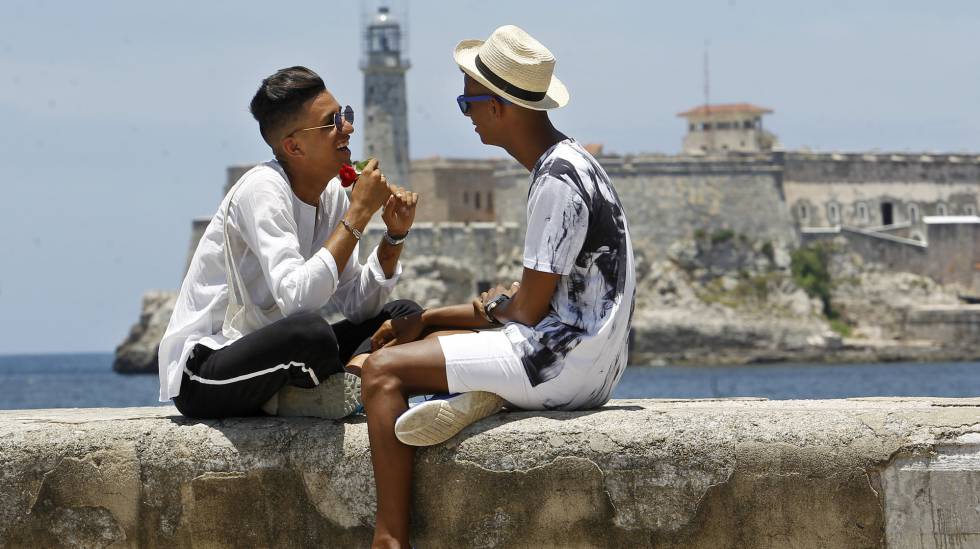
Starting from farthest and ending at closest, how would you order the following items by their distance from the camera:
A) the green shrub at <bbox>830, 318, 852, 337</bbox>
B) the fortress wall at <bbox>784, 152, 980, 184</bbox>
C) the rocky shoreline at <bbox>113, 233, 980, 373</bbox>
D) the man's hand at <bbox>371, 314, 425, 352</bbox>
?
the fortress wall at <bbox>784, 152, 980, 184</bbox>, the green shrub at <bbox>830, 318, 852, 337</bbox>, the rocky shoreline at <bbox>113, 233, 980, 373</bbox>, the man's hand at <bbox>371, 314, 425, 352</bbox>

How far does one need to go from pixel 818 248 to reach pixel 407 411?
48.1 meters

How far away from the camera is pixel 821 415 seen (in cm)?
338

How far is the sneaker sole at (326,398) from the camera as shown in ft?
12.0

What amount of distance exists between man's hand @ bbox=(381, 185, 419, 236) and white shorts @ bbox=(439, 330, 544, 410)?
51cm

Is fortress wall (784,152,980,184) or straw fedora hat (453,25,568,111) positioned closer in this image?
straw fedora hat (453,25,568,111)

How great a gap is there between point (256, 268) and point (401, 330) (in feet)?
1.28

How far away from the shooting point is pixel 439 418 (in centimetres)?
342

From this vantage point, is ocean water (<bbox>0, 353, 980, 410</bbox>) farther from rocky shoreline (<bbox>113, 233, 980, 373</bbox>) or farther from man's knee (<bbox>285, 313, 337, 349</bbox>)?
man's knee (<bbox>285, 313, 337, 349</bbox>)

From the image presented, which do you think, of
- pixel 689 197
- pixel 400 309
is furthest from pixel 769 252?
pixel 400 309

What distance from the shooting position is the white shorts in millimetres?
3471

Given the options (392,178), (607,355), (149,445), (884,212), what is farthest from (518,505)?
(884,212)

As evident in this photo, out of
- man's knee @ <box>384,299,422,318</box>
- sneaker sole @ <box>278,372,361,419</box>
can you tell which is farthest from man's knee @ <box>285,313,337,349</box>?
man's knee @ <box>384,299,422,318</box>

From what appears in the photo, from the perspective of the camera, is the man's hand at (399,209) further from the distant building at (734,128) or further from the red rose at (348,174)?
the distant building at (734,128)

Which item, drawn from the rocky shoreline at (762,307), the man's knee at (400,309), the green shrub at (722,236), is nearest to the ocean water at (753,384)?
the rocky shoreline at (762,307)
